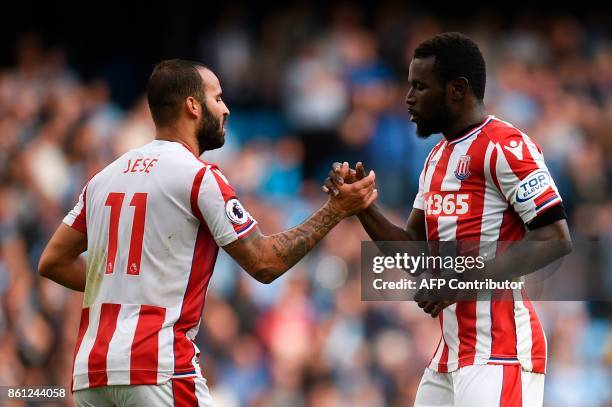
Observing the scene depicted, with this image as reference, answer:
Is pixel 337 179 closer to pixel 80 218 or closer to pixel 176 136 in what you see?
pixel 176 136

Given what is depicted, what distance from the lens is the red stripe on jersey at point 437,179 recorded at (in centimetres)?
498

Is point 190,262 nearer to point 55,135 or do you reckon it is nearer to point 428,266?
point 428,266

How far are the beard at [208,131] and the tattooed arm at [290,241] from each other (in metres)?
0.51

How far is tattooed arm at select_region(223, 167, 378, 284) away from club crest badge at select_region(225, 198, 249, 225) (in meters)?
0.08

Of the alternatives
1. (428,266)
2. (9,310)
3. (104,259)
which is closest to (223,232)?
(104,259)

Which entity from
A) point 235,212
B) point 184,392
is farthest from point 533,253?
point 184,392

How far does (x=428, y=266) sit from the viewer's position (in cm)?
511

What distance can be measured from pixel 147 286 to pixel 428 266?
140 centimetres

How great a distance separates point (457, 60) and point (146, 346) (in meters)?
1.95

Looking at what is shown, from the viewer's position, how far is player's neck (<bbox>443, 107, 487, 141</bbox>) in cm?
498

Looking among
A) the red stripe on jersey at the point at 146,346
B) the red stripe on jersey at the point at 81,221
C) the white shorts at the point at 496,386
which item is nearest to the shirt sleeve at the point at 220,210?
the red stripe on jersey at the point at 146,346

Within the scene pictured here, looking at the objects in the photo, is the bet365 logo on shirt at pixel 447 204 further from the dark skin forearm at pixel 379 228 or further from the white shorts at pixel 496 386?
the white shorts at pixel 496 386

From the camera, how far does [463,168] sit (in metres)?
4.86

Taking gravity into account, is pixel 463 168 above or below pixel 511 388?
above
